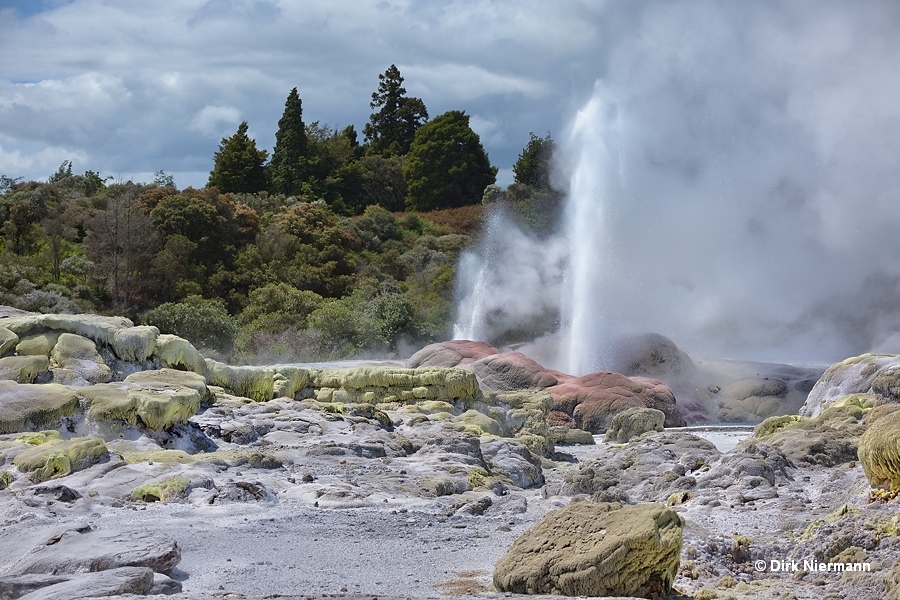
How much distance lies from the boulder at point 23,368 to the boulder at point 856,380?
10969mm

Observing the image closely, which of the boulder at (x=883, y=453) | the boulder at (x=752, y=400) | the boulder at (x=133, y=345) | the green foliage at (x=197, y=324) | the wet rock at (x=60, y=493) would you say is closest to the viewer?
the boulder at (x=883, y=453)

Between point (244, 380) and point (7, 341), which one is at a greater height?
point (7, 341)

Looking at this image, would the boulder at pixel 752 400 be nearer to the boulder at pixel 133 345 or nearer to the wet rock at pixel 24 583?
the boulder at pixel 133 345

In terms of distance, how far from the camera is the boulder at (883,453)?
7258 millimetres

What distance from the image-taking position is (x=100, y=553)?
677cm

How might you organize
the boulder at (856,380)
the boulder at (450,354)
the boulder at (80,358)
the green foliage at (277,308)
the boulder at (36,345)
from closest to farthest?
the boulder at (856,380), the boulder at (80,358), the boulder at (36,345), the boulder at (450,354), the green foliage at (277,308)

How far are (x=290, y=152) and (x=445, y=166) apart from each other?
7385 millimetres

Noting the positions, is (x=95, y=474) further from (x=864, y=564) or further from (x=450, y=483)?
(x=864, y=564)

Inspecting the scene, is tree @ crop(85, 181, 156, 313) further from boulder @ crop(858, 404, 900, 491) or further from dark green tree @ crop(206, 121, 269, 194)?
boulder @ crop(858, 404, 900, 491)

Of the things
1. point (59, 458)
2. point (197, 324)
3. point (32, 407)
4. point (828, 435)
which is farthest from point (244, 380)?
point (197, 324)

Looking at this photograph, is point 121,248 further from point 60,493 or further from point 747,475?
point 747,475

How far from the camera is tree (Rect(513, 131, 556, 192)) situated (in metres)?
48.5

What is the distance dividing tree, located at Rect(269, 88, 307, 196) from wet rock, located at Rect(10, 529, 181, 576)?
1550 inches

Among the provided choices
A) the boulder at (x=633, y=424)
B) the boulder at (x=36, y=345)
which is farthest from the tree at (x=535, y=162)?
the boulder at (x=36, y=345)
